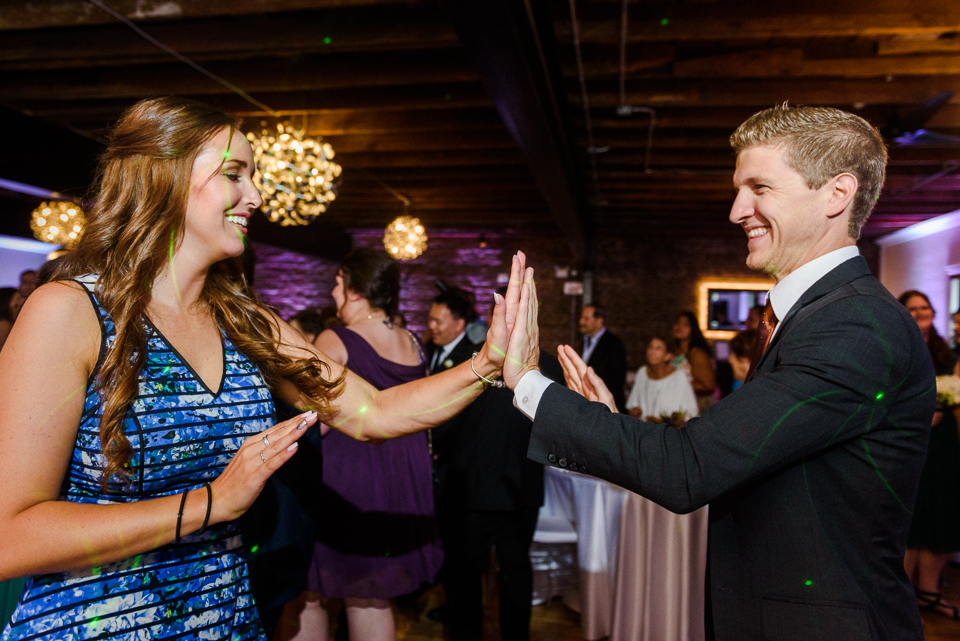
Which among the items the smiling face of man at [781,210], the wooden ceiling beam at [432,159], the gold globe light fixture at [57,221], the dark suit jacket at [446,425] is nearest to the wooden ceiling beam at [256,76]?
the gold globe light fixture at [57,221]

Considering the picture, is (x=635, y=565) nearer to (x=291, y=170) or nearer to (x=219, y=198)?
(x=219, y=198)

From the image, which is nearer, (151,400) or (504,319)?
(151,400)

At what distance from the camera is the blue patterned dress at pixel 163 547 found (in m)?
0.98

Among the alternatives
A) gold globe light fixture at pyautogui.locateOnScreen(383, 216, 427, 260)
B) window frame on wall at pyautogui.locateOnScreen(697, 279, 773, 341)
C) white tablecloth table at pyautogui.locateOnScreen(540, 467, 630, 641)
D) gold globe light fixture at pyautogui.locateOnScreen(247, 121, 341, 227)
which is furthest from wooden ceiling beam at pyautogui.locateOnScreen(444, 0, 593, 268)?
window frame on wall at pyautogui.locateOnScreen(697, 279, 773, 341)

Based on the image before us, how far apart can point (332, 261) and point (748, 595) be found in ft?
28.8

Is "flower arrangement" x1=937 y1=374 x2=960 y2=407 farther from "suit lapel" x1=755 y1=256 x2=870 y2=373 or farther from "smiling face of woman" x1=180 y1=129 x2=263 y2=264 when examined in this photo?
"smiling face of woman" x1=180 y1=129 x2=263 y2=264

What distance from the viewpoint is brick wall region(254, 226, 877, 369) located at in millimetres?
8820

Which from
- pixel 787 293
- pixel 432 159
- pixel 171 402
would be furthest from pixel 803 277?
pixel 432 159

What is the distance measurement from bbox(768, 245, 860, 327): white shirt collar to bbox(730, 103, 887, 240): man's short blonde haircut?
81mm

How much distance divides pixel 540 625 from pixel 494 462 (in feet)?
4.09

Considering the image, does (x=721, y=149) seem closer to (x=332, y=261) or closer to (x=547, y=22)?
(x=547, y=22)

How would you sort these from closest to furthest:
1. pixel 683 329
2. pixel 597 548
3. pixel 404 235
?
pixel 597 548, pixel 404 235, pixel 683 329

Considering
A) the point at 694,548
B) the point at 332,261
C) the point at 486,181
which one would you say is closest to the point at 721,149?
the point at 486,181

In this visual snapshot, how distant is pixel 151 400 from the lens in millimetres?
1067
